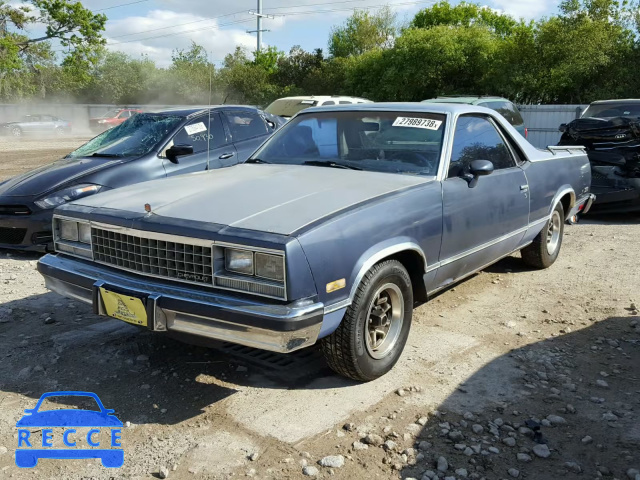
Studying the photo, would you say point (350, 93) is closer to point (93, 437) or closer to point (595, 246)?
point (595, 246)

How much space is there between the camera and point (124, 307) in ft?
10.9

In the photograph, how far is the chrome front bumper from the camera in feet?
9.81

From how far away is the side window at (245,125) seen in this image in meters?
7.89

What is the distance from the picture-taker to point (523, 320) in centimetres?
475

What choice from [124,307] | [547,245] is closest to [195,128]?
[547,245]

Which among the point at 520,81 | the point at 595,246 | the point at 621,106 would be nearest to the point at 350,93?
the point at 520,81

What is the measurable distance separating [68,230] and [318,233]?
1.79m

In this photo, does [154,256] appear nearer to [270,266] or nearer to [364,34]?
[270,266]

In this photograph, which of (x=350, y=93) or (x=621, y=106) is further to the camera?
(x=350, y=93)

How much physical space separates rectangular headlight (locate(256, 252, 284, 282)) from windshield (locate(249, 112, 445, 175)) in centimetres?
151

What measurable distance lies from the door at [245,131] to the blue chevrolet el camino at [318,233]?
9.15ft

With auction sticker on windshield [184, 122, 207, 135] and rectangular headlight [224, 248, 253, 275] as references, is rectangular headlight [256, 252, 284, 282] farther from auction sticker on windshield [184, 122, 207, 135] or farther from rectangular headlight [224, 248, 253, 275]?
auction sticker on windshield [184, 122, 207, 135]

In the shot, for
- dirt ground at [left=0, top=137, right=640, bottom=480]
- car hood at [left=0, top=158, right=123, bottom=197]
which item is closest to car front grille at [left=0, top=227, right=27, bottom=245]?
car hood at [left=0, top=158, right=123, bottom=197]

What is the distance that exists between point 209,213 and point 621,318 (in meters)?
3.34
